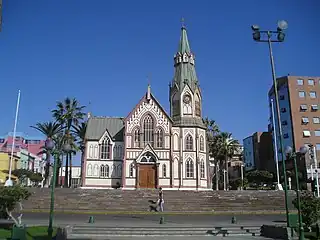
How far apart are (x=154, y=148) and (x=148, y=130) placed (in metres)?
2.89

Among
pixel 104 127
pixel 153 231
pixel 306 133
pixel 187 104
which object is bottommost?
pixel 153 231

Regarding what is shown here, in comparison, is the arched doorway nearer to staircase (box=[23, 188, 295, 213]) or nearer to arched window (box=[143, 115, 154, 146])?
arched window (box=[143, 115, 154, 146])

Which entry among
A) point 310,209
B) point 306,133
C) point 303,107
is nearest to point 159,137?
point 310,209

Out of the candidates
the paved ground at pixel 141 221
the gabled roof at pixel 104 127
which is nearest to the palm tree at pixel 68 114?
the gabled roof at pixel 104 127

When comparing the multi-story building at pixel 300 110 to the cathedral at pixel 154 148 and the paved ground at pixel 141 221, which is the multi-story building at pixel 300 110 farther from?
the paved ground at pixel 141 221

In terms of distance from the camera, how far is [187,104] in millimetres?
53969

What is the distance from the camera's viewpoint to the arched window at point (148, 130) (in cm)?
5079

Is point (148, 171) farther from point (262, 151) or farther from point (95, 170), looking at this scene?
point (262, 151)

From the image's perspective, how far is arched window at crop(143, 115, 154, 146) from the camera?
50.8 m

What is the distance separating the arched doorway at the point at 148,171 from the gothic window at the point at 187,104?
9058 millimetres

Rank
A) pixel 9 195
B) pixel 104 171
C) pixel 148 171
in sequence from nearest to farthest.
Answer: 1. pixel 9 195
2. pixel 148 171
3. pixel 104 171

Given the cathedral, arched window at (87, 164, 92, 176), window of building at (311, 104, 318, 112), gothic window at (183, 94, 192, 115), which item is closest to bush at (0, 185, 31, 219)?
the cathedral

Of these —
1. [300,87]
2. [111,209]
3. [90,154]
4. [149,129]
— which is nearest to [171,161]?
[149,129]

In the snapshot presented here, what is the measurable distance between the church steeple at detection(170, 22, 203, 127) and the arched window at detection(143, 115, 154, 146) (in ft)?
12.6
